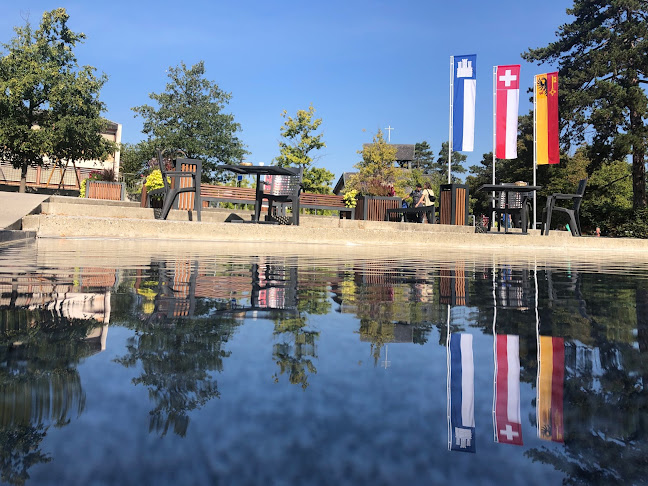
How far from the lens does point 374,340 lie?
4.66ft

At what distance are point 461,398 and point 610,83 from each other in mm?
31517

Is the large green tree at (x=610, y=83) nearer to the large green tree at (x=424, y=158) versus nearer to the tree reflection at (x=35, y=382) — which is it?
the tree reflection at (x=35, y=382)

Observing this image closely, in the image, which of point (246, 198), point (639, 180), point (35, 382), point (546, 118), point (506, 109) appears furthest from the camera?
point (639, 180)

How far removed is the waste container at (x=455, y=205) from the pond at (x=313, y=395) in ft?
42.4

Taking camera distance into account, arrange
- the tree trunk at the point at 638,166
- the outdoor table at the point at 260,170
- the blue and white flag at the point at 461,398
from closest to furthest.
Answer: the blue and white flag at the point at 461,398
the outdoor table at the point at 260,170
the tree trunk at the point at 638,166

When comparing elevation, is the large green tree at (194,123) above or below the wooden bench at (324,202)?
above

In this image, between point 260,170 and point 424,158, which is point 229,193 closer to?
point 260,170

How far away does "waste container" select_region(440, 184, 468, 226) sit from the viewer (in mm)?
14594

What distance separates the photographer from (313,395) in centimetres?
92

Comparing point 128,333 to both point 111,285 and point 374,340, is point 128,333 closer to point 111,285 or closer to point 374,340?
point 374,340

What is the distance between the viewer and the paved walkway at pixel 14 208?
8.41 meters

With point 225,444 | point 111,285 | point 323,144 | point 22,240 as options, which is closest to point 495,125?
point 323,144

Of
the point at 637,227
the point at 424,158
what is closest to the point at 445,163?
the point at 424,158

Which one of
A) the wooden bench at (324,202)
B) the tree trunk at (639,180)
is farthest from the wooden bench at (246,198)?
the tree trunk at (639,180)
